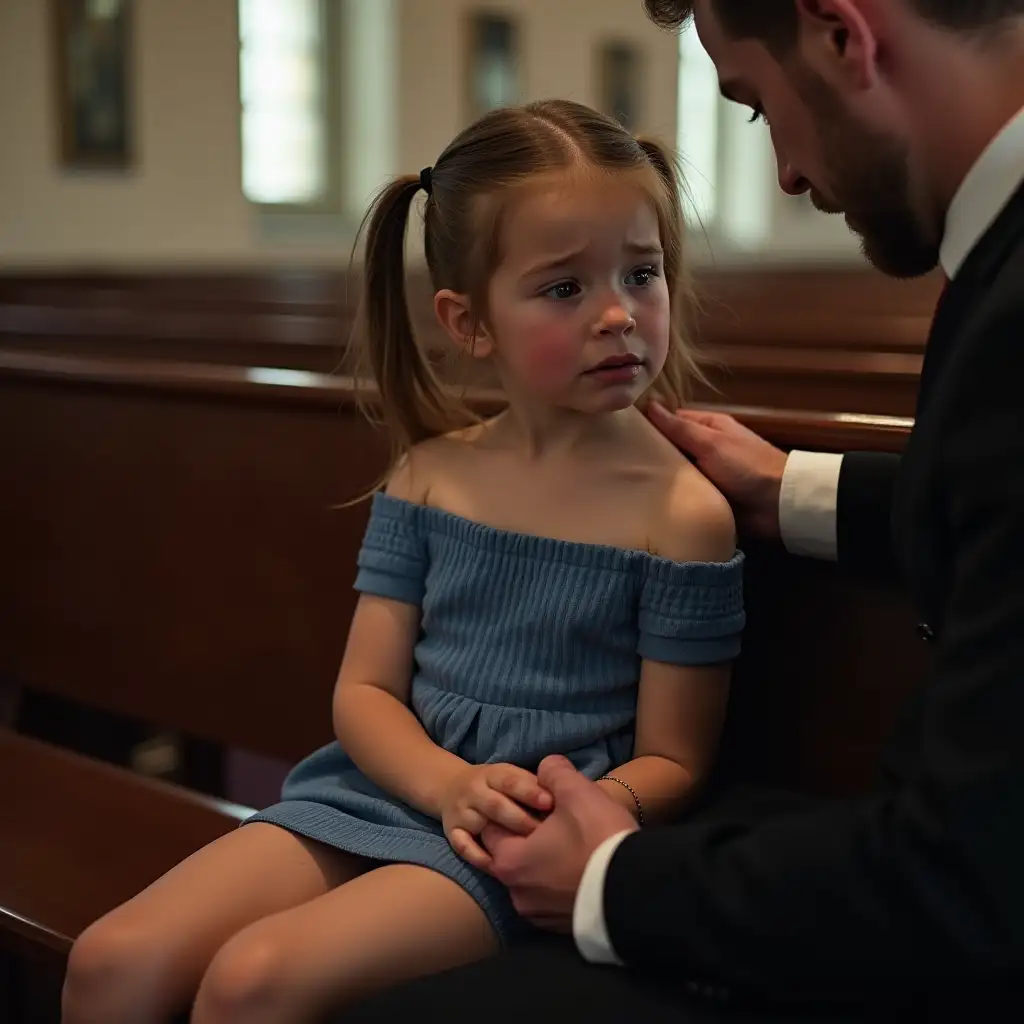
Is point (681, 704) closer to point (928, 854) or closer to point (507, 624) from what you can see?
point (507, 624)

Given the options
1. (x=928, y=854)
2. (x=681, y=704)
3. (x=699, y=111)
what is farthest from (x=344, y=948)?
(x=699, y=111)

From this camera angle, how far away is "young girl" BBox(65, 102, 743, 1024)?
1.42 metres

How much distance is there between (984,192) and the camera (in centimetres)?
114

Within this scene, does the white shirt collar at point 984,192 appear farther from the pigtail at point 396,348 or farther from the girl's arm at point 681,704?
the pigtail at point 396,348

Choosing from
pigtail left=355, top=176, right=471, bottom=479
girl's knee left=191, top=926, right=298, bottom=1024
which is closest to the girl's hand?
girl's knee left=191, top=926, right=298, bottom=1024

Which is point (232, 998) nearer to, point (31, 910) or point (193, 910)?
point (193, 910)

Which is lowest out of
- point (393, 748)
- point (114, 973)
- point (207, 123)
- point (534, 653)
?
point (114, 973)

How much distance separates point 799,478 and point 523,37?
7.94 meters

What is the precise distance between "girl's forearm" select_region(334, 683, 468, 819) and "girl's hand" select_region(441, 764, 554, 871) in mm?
72

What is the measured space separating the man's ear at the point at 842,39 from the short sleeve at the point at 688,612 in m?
0.58

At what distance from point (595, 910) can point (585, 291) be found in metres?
0.69

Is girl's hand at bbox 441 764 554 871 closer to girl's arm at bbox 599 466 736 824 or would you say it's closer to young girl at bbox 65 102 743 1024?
young girl at bbox 65 102 743 1024

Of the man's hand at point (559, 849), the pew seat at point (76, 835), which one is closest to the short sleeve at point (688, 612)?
the man's hand at point (559, 849)

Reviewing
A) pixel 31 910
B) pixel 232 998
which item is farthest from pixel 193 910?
pixel 31 910
